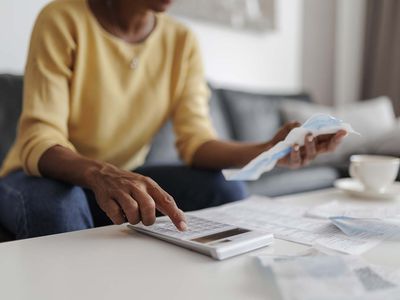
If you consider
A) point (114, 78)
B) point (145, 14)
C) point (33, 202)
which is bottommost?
point (33, 202)

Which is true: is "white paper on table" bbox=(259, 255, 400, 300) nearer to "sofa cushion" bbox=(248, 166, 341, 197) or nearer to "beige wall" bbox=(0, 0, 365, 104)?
"sofa cushion" bbox=(248, 166, 341, 197)

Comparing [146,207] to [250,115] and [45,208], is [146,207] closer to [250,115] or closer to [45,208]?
[45,208]

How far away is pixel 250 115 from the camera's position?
1.96 m

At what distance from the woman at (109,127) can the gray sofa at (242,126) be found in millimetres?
210

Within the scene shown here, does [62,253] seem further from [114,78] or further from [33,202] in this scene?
[114,78]

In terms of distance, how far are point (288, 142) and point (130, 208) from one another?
0.95ft

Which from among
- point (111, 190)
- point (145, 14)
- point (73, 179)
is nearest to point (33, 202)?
point (73, 179)

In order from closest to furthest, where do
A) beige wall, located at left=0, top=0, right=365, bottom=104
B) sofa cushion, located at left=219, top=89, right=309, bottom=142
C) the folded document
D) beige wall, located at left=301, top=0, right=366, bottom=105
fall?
the folded document → sofa cushion, located at left=219, top=89, right=309, bottom=142 → beige wall, located at left=0, top=0, right=365, bottom=104 → beige wall, located at left=301, top=0, right=366, bottom=105

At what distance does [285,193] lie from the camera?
1473 mm

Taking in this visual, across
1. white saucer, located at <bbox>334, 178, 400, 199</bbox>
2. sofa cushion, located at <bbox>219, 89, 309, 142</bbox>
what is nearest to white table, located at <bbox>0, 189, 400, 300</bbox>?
white saucer, located at <bbox>334, 178, 400, 199</bbox>

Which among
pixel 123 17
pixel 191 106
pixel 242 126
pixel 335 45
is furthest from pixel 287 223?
pixel 335 45

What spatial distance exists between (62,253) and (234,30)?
1963mm

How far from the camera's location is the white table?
381 mm

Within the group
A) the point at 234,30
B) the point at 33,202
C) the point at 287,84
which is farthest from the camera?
the point at 287,84
